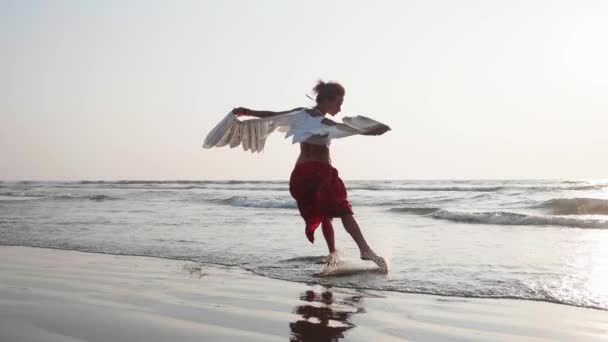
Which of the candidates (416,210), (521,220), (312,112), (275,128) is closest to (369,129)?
(312,112)

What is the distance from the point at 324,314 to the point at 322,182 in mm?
2059

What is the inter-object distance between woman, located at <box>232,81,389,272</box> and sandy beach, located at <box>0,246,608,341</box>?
0.86 meters

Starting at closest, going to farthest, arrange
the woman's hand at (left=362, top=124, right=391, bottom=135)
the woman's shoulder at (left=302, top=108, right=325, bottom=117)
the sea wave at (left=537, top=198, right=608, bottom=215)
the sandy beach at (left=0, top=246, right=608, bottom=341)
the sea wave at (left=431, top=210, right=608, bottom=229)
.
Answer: the sandy beach at (left=0, top=246, right=608, bottom=341) < the woman's hand at (left=362, top=124, right=391, bottom=135) < the woman's shoulder at (left=302, top=108, right=325, bottom=117) < the sea wave at (left=431, top=210, right=608, bottom=229) < the sea wave at (left=537, top=198, right=608, bottom=215)

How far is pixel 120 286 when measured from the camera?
4.58 metres

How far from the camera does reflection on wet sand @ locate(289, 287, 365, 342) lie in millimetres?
3162

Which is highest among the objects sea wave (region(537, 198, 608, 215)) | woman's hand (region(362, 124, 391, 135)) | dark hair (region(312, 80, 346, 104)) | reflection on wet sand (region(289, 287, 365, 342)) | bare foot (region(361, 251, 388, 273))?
dark hair (region(312, 80, 346, 104))

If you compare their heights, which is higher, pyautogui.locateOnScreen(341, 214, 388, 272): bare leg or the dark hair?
the dark hair

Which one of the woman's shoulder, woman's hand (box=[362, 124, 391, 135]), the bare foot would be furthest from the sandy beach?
the woman's shoulder

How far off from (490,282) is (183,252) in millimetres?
3611

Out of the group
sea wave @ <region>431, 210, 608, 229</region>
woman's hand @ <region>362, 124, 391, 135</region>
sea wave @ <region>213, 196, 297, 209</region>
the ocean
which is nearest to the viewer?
the ocean

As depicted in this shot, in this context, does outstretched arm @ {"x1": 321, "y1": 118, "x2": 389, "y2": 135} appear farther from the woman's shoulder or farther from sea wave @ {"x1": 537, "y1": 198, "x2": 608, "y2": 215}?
sea wave @ {"x1": 537, "y1": 198, "x2": 608, "y2": 215}

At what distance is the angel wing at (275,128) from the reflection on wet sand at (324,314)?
4.66ft

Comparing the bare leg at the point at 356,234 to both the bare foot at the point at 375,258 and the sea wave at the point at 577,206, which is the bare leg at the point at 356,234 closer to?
the bare foot at the point at 375,258

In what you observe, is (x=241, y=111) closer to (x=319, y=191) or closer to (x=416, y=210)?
(x=319, y=191)
